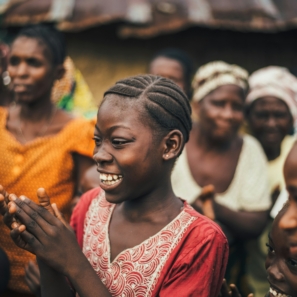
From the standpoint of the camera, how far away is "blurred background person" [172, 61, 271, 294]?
3.78 meters

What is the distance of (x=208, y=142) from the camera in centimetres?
412

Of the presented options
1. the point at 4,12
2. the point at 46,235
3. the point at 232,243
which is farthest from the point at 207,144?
the point at 4,12

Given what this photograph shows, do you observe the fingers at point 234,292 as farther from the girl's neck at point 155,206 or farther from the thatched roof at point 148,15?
the thatched roof at point 148,15

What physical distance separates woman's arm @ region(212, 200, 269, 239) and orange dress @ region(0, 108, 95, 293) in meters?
0.95

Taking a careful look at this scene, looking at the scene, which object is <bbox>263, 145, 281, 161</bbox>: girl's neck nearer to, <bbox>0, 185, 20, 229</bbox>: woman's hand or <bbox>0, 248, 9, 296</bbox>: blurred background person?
<bbox>0, 248, 9, 296</bbox>: blurred background person

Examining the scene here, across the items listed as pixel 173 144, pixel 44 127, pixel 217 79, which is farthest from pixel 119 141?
pixel 217 79

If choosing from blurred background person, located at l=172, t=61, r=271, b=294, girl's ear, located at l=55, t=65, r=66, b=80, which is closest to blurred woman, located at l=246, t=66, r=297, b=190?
blurred background person, located at l=172, t=61, r=271, b=294

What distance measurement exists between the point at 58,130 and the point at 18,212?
134 cm

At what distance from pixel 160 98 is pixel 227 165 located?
171 cm

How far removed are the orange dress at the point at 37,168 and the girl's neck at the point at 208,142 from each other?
1.00m

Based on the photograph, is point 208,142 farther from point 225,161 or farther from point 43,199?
point 43,199

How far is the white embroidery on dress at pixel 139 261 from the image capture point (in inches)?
92.3

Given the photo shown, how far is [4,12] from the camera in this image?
6258 mm

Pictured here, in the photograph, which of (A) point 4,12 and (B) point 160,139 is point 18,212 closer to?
(B) point 160,139
